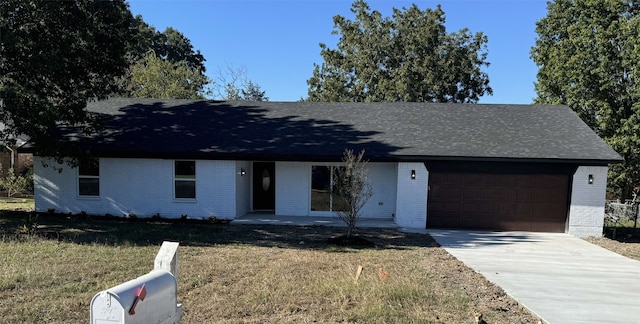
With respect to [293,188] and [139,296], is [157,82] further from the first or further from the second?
[139,296]

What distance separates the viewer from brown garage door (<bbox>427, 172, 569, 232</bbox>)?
1336 centimetres

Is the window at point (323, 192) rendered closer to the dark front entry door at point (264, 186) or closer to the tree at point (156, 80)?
the dark front entry door at point (264, 186)

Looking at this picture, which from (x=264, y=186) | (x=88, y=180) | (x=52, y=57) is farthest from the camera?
(x=264, y=186)

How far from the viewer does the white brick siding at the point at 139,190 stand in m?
14.0

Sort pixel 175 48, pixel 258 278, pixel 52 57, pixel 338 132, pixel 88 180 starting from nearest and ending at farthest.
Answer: pixel 258 278
pixel 52 57
pixel 88 180
pixel 338 132
pixel 175 48

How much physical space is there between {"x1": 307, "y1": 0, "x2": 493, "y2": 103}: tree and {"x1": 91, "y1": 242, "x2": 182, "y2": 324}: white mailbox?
82.0 feet

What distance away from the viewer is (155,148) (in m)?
13.9

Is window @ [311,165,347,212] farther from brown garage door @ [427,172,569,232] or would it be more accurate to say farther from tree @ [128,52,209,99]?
tree @ [128,52,209,99]

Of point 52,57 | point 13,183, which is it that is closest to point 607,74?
point 52,57

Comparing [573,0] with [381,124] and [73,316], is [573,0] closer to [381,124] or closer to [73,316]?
[381,124]

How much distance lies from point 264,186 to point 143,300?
13005 mm

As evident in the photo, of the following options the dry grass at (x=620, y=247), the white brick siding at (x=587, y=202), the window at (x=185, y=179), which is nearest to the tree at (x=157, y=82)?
the window at (x=185, y=179)

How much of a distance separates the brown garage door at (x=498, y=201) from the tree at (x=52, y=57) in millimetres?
11249

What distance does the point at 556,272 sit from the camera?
8.30 meters
